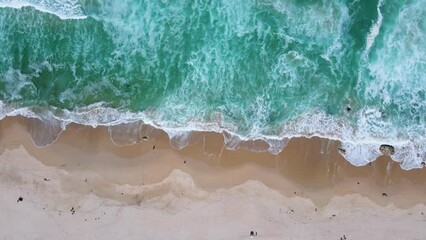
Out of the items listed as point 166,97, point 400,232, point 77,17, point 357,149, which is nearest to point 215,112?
point 166,97

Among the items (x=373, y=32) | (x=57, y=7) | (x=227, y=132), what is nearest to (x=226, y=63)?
(x=227, y=132)

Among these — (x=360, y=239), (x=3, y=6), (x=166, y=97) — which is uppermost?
(x=3, y=6)

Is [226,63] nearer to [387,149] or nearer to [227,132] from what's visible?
[227,132]

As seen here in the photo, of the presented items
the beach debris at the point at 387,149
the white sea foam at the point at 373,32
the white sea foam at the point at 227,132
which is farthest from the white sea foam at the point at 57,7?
the beach debris at the point at 387,149

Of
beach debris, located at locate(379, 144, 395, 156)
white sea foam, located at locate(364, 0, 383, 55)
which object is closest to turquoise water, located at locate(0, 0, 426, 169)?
white sea foam, located at locate(364, 0, 383, 55)

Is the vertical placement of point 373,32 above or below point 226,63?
above

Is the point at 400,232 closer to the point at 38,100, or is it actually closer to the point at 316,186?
the point at 316,186

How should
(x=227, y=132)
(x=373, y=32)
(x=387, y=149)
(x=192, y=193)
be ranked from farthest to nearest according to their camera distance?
(x=373, y=32), (x=387, y=149), (x=227, y=132), (x=192, y=193)
